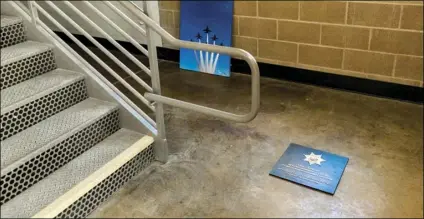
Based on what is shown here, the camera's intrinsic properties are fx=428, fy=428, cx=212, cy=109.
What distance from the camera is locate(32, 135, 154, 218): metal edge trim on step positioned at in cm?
195

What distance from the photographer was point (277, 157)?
2.56 meters

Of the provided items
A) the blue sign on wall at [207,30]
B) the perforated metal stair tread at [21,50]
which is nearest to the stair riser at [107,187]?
the perforated metal stair tread at [21,50]

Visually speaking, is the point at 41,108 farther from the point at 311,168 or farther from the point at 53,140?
the point at 311,168

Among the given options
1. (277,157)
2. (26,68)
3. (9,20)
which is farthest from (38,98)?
(277,157)

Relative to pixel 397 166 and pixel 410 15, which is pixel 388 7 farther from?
pixel 397 166

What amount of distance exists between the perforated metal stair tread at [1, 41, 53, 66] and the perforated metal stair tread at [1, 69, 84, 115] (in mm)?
142

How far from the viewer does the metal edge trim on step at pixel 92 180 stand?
1954 mm

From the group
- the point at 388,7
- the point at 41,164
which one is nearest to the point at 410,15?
the point at 388,7

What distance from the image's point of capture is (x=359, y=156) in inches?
99.7

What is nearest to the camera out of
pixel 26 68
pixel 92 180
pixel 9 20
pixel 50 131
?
pixel 92 180

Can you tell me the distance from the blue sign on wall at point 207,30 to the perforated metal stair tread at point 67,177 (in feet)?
4.68

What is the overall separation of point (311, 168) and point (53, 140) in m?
1.41

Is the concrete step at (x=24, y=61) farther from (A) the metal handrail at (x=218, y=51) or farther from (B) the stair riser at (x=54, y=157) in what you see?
(A) the metal handrail at (x=218, y=51)

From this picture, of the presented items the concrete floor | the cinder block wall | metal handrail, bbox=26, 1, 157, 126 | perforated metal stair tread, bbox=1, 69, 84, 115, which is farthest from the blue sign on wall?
perforated metal stair tread, bbox=1, 69, 84, 115
